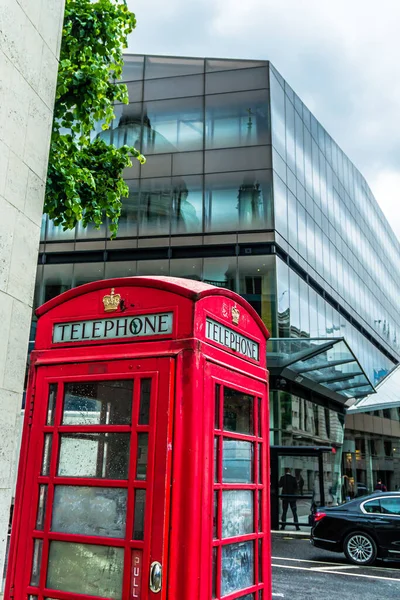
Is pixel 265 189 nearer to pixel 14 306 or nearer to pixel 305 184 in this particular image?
pixel 305 184

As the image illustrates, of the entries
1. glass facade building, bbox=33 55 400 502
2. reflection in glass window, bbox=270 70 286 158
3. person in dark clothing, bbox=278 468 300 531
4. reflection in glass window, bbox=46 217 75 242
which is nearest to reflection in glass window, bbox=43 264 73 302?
glass facade building, bbox=33 55 400 502

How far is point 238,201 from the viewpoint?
21.8 m

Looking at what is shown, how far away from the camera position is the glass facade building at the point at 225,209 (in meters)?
21.3

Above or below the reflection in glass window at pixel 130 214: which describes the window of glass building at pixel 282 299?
below

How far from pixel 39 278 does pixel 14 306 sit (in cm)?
1980

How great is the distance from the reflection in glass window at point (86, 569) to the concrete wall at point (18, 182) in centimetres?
34

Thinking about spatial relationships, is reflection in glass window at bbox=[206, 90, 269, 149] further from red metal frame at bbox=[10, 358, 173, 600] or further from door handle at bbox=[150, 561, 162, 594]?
door handle at bbox=[150, 561, 162, 594]

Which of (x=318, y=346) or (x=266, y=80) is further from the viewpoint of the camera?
(x=266, y=80)

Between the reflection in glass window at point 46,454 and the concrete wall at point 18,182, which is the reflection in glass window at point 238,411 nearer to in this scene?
the reflection in glass window at point 46,454

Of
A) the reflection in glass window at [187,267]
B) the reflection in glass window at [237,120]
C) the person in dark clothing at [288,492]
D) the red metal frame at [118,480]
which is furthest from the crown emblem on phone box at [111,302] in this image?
the reflection in glass window at [237,120]

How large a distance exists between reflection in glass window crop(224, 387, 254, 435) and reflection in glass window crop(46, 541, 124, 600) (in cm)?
104

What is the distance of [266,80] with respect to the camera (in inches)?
904

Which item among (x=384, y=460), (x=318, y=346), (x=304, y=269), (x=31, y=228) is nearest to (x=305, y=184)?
(x=304, y=269)

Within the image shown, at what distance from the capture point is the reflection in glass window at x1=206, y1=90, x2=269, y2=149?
883 inches
